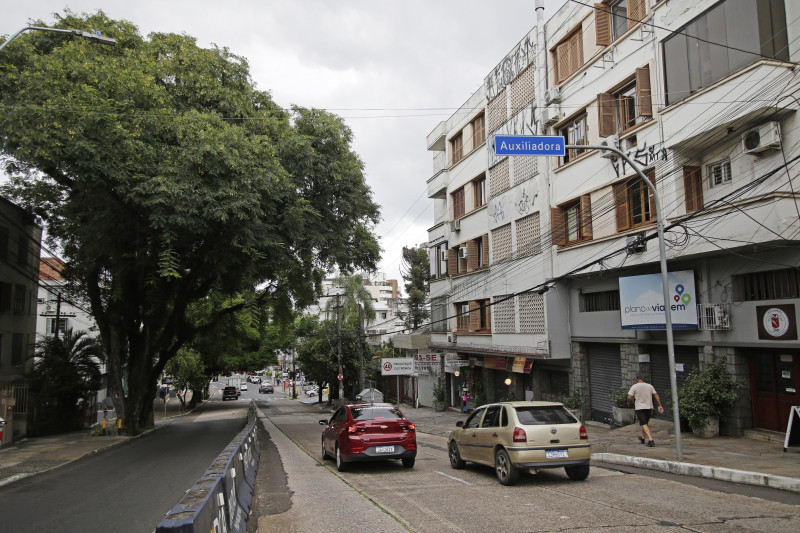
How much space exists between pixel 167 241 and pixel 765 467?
49.4 feet

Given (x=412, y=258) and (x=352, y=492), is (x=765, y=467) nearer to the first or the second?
(x=352, y=492)

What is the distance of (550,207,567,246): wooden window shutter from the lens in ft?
71.2

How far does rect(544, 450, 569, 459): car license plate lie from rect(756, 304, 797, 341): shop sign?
687 centimetres

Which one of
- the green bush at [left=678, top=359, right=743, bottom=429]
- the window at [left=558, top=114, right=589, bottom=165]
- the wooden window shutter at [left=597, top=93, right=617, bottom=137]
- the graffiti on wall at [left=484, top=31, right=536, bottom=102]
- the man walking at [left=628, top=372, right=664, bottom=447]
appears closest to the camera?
the man walking at [left=628, top=372, right=664, bottom=447]

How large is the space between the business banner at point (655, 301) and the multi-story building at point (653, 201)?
44 mm

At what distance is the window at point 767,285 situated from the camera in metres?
13.0

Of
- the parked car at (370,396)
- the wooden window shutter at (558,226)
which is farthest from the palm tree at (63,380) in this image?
the wooden window shutter at (558,226)

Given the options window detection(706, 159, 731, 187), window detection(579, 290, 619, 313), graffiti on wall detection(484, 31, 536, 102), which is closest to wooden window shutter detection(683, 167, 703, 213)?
window detection(706, 159, 731, 187)

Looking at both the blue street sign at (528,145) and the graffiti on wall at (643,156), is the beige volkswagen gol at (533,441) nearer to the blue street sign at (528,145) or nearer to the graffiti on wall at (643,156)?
the blue street sign at (528,145)

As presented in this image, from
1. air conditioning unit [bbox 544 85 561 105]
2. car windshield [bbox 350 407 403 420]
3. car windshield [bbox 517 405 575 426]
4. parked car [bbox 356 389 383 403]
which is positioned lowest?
parked car [bbox 356 389 383 403]

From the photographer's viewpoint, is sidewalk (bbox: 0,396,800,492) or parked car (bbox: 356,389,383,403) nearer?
sidewalk (bbox: 0,396,800,492)

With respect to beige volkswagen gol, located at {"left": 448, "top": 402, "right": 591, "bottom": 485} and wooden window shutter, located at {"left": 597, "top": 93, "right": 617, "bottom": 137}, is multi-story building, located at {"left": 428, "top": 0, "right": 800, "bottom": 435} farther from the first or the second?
beige volkswagen gol, located at {"left": 448, "top": 402, "right": 591, "bottom": 485}

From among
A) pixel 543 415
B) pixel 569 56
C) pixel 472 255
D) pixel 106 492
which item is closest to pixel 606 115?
pixel 569 56

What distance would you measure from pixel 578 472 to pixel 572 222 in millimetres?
12888
